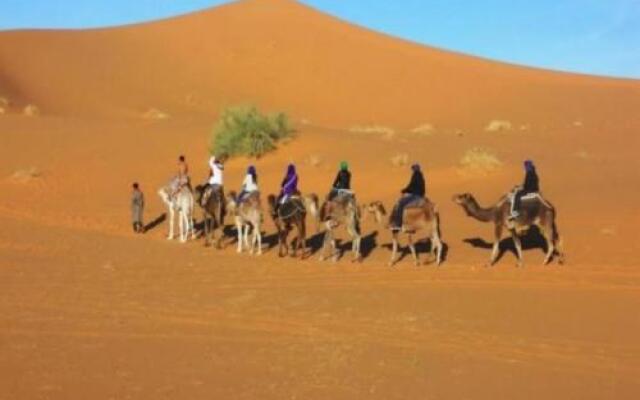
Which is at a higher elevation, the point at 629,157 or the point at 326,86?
the point at 326,86

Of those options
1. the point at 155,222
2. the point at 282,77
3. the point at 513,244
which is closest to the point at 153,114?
the point at 282,77

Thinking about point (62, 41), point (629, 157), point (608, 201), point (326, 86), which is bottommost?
point (608, 201)

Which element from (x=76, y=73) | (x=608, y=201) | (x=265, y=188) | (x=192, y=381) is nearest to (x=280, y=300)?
(x=192, y=381)

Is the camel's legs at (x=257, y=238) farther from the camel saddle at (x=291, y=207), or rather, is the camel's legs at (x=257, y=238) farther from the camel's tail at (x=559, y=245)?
the camel's tail at (x=559, y=245)

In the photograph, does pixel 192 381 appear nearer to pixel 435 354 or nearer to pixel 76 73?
pixel 435 354

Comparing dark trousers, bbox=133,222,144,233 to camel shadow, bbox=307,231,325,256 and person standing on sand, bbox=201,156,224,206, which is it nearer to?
person standing on sand, bbox=201,156,224,206

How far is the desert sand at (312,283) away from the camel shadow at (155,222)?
1.02 ft

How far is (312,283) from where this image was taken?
54.9ft

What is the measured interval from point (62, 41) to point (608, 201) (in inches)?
2176

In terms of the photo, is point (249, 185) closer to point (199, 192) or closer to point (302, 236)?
point (302, 236)

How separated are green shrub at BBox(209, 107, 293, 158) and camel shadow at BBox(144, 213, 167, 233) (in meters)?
7.46

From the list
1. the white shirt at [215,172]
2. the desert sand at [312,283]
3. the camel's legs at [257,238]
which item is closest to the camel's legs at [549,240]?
the desert sand at [312,283]

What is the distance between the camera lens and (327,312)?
13742mm

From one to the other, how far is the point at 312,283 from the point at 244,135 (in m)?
19.0
